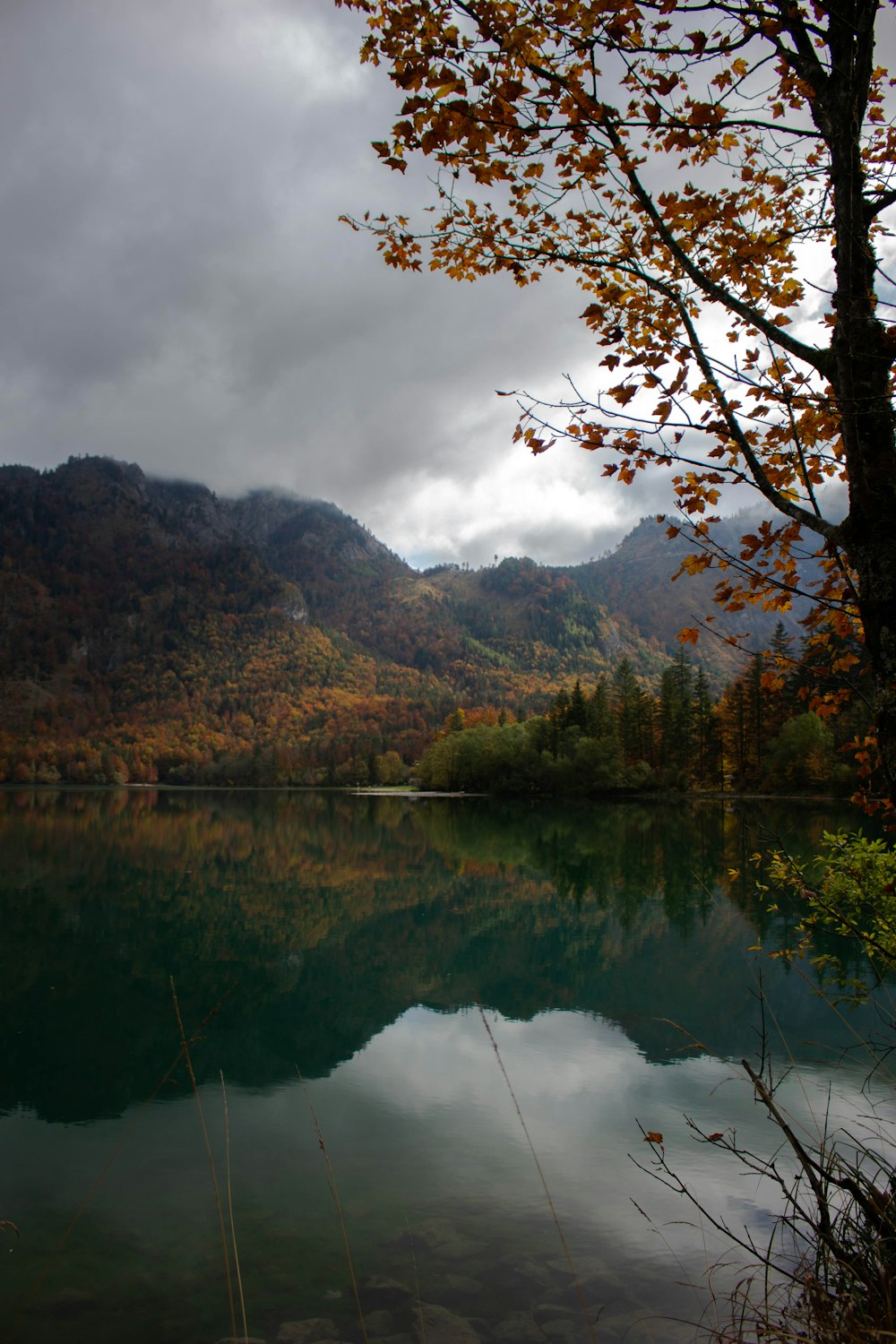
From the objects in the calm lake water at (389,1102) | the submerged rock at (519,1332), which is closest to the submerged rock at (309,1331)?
the calm lake water at (389,1102)

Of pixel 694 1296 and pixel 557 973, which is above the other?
pixel 694 1296

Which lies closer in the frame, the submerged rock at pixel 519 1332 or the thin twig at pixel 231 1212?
the thin twig at pixel 231 1212

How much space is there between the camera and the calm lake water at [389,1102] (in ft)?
17.5

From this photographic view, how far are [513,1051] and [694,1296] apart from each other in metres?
5.61

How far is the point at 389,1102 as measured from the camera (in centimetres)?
904

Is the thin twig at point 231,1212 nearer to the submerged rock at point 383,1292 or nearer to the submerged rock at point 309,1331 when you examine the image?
the submerged rock at point 309,1331

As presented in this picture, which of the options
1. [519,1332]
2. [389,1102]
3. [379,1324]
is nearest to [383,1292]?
[379,1324]

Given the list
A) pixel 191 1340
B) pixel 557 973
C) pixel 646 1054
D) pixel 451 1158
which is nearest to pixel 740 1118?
pixel 646 1054

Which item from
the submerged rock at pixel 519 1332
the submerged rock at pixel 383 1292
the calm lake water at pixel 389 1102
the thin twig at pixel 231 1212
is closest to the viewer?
the thin twig at pixel 231 1212

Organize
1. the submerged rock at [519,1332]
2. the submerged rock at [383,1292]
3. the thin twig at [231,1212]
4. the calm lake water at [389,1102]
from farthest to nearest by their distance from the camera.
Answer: the calm lake water at [389,1102]
the submerged rock at [383,1292]
the submerged rock at [519,1332]
the thin twig at [231,1212]

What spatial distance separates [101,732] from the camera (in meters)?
183

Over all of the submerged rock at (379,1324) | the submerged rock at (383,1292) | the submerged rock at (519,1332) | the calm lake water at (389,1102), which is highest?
the submerged rock at (519,1332)

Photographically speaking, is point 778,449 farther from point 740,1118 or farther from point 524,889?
point 524,889

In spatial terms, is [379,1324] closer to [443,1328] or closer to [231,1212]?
[443,1328]
